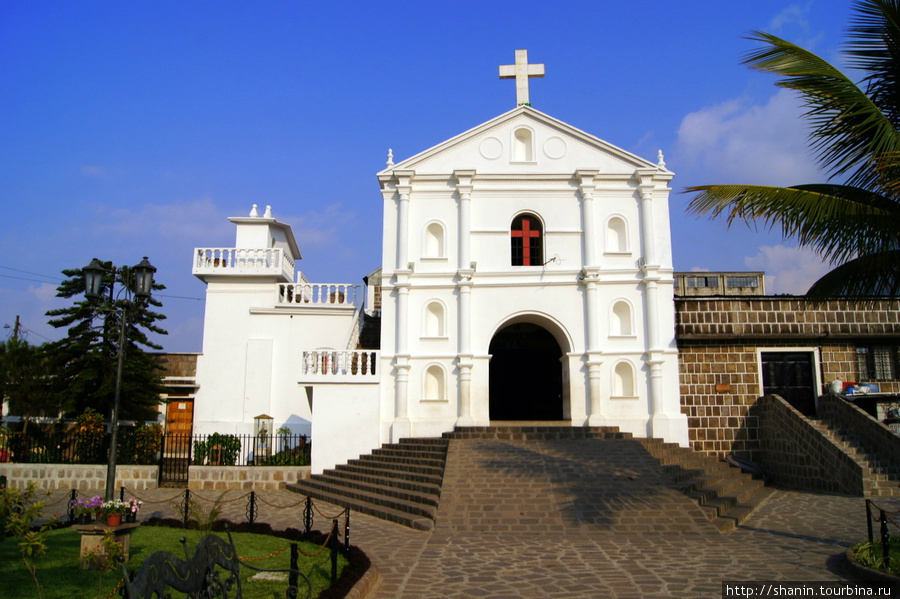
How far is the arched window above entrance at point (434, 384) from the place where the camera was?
18438 mm

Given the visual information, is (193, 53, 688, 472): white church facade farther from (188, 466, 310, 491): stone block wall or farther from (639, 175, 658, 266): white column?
(188, 466, 310, 491): stone block wall

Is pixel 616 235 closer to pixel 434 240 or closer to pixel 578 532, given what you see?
pixel 434 240

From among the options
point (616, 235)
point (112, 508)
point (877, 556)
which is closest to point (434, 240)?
point (616, 235)

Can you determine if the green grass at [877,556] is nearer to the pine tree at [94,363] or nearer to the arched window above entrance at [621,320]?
the arched window above entrance at [621,320]

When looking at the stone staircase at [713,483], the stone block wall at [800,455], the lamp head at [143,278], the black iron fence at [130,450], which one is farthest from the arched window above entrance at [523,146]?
the lamp head at [143,278]

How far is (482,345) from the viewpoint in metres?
18.6

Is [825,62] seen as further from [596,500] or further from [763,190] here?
[596,500]

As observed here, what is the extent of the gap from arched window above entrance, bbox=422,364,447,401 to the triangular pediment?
18.3ft

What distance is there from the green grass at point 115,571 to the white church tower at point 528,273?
7563 mm

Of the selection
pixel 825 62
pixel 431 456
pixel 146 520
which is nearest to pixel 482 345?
pixel 431 456

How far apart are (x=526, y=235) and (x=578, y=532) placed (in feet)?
31.5

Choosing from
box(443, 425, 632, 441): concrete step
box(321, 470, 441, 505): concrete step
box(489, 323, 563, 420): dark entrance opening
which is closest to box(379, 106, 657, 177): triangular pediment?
box(489, 323, 563, 420): dark entrance opening

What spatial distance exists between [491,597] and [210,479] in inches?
447

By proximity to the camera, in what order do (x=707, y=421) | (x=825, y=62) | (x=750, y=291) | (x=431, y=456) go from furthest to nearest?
(x=750, y=291) → (x=707, y=421) → (x=431, y=456) → (x=825, y=62)
